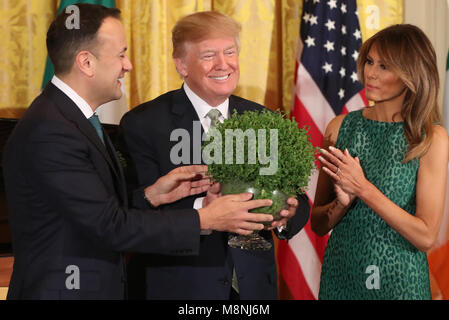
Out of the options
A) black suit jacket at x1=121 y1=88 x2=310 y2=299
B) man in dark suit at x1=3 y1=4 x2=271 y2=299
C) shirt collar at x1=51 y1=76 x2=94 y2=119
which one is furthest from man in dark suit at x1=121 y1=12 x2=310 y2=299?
shirt collar at x1=51 y1=76 x2=94 y2=119

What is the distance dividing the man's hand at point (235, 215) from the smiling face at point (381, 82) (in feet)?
2.65

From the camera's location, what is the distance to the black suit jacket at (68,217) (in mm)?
1766

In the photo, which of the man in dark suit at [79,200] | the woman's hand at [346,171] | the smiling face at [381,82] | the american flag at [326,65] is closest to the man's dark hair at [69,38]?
the man in dark suit at [79,200]

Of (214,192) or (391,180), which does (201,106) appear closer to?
(214,192)

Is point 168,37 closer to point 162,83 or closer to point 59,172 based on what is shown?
point 162,83

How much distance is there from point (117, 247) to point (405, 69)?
1.35 meters

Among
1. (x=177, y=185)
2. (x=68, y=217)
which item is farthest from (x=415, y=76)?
(x=68, y=217)

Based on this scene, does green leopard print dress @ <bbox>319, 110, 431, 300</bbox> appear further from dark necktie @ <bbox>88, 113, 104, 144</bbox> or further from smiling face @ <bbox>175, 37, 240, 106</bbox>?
dark necktie @ <bbox>88, 113, 104, 144</bbox>

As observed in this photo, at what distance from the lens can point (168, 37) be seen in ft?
12.9

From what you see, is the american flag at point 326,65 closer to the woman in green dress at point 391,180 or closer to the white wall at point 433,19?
the white wall at point 433,19

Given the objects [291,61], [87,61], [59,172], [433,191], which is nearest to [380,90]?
[433,191]

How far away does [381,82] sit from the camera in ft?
7.75

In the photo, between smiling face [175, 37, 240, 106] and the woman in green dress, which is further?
smiling face [175, 37, 240, 106]

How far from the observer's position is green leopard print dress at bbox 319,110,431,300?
7.67ft
